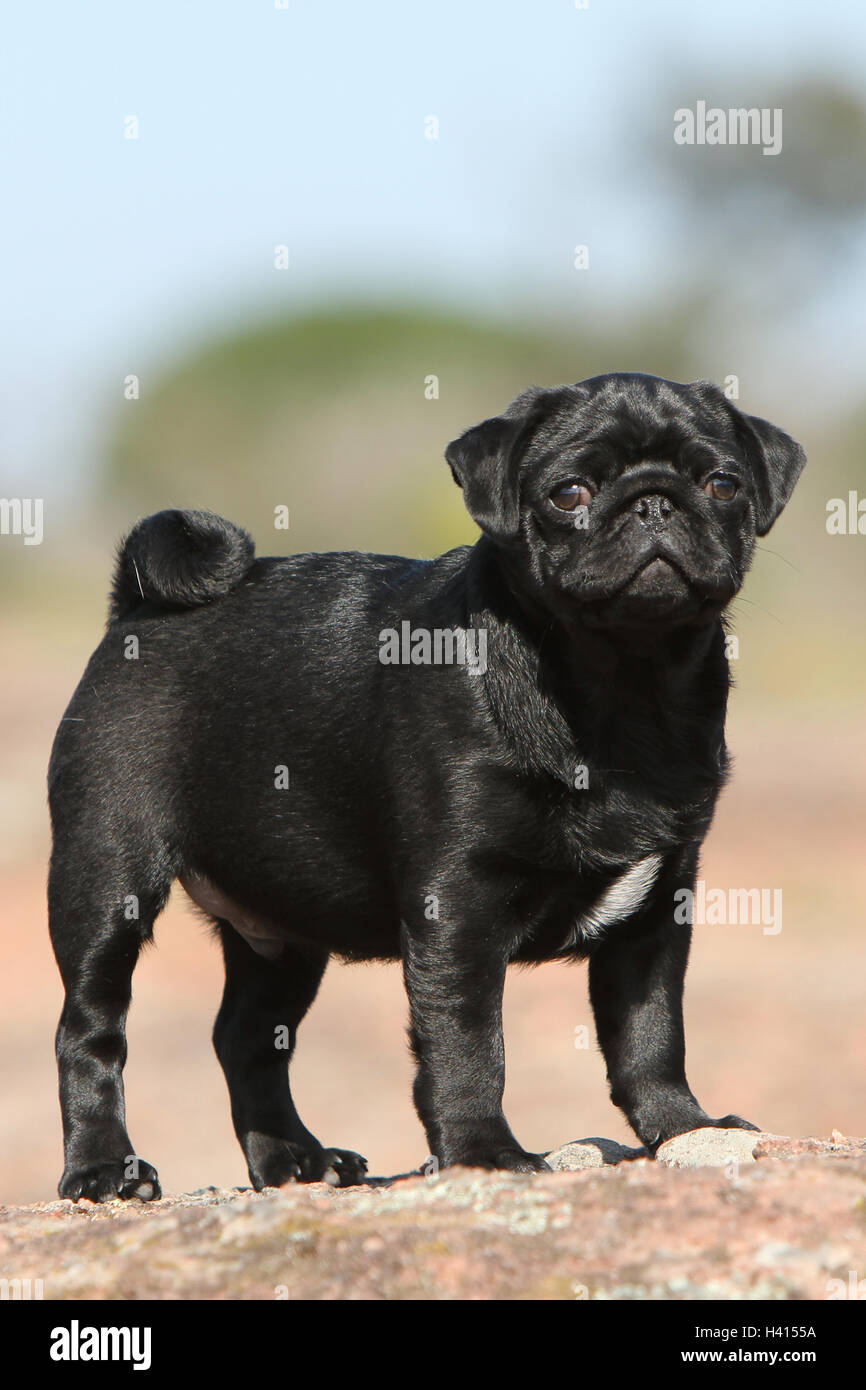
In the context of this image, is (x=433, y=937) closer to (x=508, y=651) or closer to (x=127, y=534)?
(x=508, y=651)

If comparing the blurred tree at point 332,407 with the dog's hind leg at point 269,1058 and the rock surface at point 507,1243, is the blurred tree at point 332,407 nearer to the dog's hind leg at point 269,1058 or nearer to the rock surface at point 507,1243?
the dog's hind leg at point 269,1058

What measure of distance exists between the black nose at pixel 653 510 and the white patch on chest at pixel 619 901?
1.05 meters

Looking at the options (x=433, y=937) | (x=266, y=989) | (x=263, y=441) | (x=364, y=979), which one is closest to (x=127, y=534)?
(x=266, y=989)

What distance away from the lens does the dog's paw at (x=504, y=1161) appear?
482 cm

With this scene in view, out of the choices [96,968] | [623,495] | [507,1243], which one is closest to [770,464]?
[623,495]

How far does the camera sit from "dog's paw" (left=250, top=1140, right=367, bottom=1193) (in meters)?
6.14

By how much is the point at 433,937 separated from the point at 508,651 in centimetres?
91

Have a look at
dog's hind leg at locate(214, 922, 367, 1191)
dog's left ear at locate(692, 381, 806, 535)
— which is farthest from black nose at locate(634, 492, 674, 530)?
dog's hind leg at locate(214, 922, 367, 1191)

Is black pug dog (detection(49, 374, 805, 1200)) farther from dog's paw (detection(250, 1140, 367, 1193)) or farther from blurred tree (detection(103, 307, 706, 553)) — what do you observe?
blurred tree (detection(103, 307, 706, 553))

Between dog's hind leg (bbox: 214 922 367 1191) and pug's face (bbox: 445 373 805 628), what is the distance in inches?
86.0

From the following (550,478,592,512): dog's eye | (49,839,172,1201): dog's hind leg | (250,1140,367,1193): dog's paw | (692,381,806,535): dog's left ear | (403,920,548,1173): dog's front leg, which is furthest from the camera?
(250,1140,367,1193): dog's paw

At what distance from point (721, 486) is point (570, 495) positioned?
1.57 ft

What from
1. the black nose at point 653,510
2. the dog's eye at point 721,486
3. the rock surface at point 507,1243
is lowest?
the rock surface at point 507,1243

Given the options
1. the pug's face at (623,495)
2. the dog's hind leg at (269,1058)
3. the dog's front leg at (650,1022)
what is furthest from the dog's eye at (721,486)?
the dog's hind leg at (269,1058)
